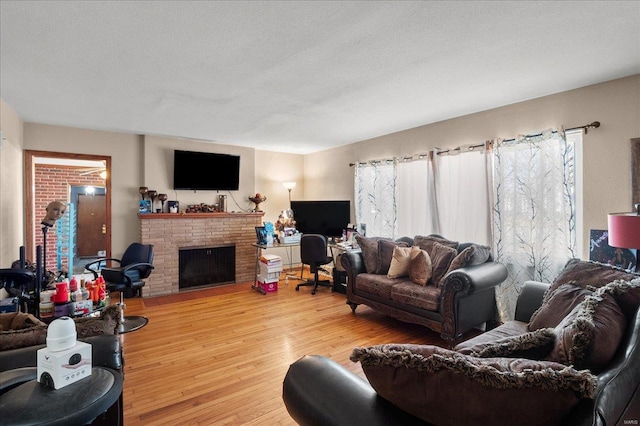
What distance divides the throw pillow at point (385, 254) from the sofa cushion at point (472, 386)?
9.61 ft

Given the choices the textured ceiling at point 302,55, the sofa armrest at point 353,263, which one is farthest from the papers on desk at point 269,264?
the textured ceiling at point 302,55

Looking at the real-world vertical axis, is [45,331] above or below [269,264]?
above

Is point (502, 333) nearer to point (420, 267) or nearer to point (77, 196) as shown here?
point (420, 267)

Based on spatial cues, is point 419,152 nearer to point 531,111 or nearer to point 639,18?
point 531,111

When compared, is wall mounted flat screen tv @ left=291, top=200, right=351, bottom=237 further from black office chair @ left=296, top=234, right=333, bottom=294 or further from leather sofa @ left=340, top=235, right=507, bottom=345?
leather sofa @ left=340, top=235, right=507, bottom=345

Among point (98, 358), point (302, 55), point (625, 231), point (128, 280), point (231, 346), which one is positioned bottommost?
point (231, 346)

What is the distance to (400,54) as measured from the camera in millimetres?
2250

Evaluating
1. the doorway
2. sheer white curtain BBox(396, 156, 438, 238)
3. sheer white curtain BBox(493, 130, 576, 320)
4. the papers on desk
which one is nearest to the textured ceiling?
sheer white curtain BBox(493, 130, 576, 320)

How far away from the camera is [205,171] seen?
5266 mm

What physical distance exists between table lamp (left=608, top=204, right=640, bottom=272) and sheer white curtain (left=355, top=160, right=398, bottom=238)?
2.61m

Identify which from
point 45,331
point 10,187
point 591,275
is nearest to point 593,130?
point 591,275

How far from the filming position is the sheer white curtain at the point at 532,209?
9.78ft

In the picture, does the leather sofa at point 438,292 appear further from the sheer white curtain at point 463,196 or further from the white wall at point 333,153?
the white wall at point 333,153

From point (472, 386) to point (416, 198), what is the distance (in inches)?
146
